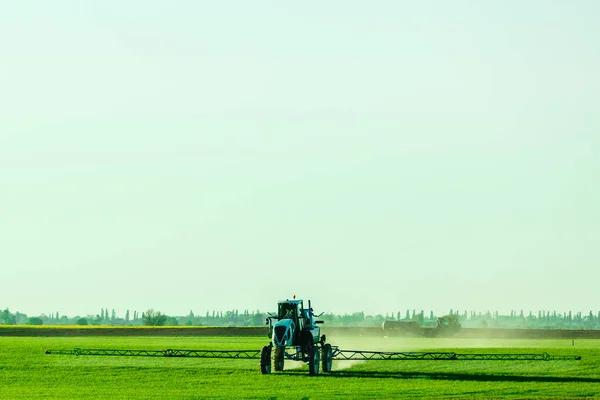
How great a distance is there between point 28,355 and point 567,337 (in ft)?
259

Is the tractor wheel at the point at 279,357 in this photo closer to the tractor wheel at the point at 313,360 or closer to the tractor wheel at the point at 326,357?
the tractor wheel at the point at 313,360

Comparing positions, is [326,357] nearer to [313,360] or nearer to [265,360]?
[313,360]

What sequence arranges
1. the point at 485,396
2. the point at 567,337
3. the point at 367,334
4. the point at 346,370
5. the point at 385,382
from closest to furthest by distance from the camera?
the point at 485,396, the point at 385,382, the point at 346,370, the point at 567,337, the point at 367,334

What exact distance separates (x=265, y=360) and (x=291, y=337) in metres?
1.78

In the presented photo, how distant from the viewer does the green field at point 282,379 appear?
44094mm

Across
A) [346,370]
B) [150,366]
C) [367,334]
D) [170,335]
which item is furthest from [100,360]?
[367,334]

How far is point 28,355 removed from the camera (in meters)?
70.8

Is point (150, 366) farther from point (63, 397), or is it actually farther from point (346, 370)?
point (63, 397)

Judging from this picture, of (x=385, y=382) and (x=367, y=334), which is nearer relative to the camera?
(x=385, y=382)

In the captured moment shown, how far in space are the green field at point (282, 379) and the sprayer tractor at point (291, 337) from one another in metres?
0.81

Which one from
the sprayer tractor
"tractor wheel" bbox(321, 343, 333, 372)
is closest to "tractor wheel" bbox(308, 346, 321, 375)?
the sprayer tractor

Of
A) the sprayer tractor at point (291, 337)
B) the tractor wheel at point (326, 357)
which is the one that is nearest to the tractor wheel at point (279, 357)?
the sprayer tractor at point (291, 337)

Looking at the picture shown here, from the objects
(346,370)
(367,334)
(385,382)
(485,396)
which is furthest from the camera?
(367,334)

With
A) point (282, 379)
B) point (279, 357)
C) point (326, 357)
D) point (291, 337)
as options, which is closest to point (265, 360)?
point (279, 357)
